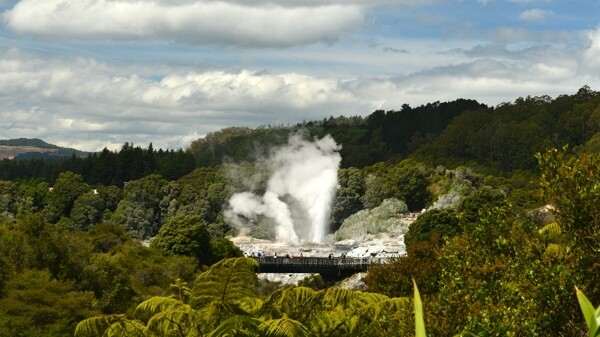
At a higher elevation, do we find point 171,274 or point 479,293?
point 479,293

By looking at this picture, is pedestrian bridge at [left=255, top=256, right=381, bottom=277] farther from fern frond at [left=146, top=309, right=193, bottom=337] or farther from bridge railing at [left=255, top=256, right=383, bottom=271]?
fern frond at [left=146, top=309, right=193, bottom=337]

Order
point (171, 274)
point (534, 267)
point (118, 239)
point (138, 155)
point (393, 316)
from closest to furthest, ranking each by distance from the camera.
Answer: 1. point (534, 267)
2. point (393, 316)
3. point (171, 274)
4. point (118, 239)
5. point (138, 155)

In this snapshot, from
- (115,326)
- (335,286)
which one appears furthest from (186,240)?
(115,326)

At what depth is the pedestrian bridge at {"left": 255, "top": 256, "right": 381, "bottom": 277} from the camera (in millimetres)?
60781

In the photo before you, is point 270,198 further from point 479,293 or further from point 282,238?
point 479,293

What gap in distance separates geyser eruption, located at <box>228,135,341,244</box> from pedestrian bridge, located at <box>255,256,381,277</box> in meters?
38.5

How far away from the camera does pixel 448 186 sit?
349ft

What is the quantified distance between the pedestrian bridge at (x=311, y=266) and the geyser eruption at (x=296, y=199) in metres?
38.5

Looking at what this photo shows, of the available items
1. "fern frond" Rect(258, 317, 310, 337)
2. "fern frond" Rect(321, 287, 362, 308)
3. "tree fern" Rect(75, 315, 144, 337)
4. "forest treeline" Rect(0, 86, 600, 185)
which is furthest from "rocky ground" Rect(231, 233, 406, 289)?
"fern frond" Rect(258, 317, 310, 337)

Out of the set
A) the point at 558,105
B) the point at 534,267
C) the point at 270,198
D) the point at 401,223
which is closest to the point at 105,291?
the point at 534,267

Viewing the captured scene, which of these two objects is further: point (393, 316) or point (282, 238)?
point (282, 238)

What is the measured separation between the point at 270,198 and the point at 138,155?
153 ft

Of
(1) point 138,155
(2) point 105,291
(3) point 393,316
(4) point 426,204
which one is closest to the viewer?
(3) point 393,316

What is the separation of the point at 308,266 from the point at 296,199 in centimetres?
5292
